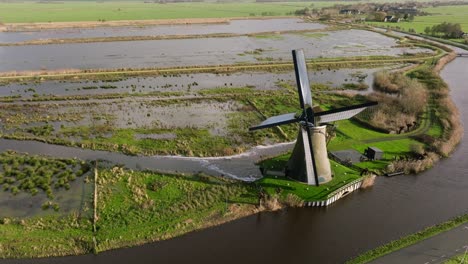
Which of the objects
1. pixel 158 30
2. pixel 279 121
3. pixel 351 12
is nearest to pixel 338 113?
pixel 279 121

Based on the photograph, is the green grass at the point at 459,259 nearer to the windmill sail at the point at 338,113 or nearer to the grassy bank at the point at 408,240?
the grassy bank at the point at 408,240

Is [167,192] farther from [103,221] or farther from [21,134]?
[21,134]

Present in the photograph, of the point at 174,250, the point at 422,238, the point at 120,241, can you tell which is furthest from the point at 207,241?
the point at 422,238

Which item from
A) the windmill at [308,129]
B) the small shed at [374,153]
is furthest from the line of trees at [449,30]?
the windmill at [308,129]

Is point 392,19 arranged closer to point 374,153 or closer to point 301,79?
point 374,153

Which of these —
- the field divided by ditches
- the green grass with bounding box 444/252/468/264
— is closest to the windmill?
the green grass with bounding box 444/252/468/264

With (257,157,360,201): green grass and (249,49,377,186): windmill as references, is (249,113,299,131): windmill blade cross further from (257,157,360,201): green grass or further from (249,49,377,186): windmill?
Result: (257,157,360,201): green grass
